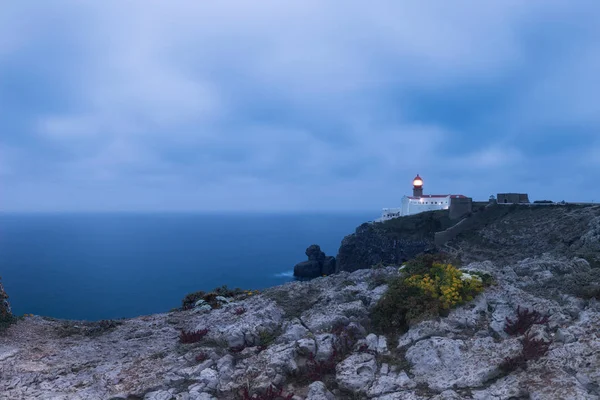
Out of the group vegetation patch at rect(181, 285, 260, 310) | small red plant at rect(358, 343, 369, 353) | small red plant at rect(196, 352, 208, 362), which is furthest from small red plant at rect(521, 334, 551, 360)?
vegetation patch at rect(181, 285, 260, 310)

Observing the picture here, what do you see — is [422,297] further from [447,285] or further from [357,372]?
[357,372]

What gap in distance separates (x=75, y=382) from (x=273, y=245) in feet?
408

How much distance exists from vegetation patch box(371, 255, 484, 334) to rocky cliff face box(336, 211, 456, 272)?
Result: 175ft

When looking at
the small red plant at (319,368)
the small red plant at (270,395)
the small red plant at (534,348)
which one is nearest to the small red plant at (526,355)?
the small red plant at (534,348)

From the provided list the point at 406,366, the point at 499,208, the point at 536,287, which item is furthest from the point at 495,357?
the point at 499,208

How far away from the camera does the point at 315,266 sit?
3300 inches

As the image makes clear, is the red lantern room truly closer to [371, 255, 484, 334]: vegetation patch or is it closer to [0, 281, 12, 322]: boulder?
[371, 255, 484, 334]: vegetation patch

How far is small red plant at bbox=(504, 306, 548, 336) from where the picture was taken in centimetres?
944

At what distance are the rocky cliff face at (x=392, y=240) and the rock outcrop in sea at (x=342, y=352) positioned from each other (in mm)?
53457

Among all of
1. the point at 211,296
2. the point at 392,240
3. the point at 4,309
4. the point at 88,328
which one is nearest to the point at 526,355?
the point at 211,296

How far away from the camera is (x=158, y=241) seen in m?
146

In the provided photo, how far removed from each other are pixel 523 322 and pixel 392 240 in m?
Result: 61.9

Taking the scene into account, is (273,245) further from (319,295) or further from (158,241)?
(319,295)

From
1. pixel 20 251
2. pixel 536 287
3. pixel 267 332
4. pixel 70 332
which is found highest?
pixel 536 287
